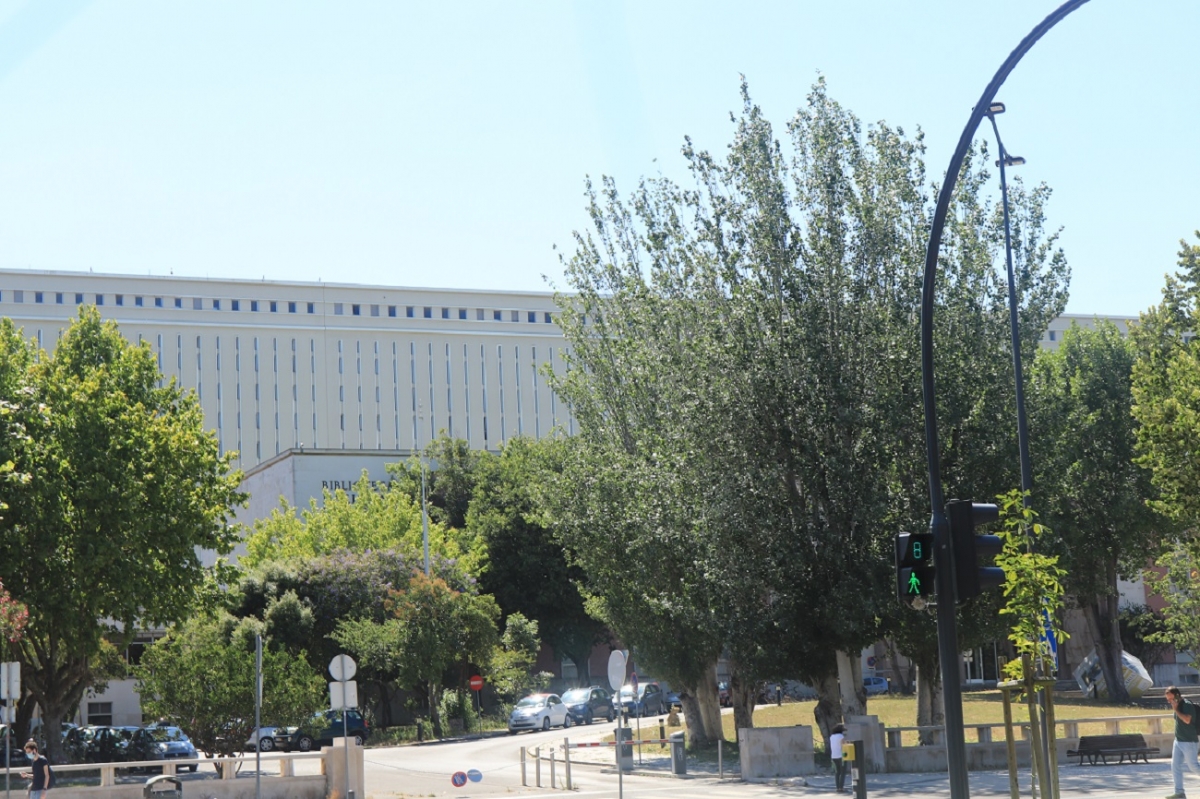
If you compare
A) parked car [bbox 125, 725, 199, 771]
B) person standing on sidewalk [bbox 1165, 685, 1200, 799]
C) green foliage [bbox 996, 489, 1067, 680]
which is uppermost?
green foliage [bbox 996, 489, 1067, 680]

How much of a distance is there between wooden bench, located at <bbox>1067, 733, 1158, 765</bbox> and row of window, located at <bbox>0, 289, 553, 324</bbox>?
268ft

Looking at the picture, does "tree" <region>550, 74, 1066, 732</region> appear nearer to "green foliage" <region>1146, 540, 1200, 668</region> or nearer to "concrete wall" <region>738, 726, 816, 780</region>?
"concrete wall" <region>738, 726, 816, 780</region>

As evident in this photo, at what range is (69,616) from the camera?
34.2 m

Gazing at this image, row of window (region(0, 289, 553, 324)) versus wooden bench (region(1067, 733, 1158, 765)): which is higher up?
row of window (region(0, 289, 553, 324))

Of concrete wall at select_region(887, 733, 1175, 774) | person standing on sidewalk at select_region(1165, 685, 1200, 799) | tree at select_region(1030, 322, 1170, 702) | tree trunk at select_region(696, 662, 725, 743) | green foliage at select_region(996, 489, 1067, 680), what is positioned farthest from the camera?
tree at select_region(1030, 322, 1170, 702)

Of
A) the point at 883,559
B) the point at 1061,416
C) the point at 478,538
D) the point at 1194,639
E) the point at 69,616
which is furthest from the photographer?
the point at 478,538

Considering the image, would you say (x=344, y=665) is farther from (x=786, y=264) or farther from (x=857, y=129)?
(x=857, y=129)

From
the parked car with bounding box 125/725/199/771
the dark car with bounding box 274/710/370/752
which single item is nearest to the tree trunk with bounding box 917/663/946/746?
the dark car with bounding box 274/710/370/752

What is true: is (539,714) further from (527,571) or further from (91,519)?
(91,519)

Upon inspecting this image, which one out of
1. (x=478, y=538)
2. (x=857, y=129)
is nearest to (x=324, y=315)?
(x=478, y=538)

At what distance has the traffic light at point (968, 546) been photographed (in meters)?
12.1

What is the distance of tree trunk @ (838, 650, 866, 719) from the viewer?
30.6 m

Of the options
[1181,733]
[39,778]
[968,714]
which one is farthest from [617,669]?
[968,714]

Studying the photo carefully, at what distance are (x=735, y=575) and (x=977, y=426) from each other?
251 inches
